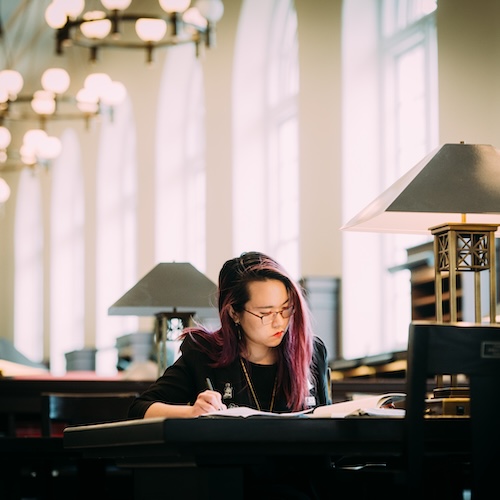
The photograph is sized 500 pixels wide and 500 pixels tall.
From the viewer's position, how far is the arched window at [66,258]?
18062 mm

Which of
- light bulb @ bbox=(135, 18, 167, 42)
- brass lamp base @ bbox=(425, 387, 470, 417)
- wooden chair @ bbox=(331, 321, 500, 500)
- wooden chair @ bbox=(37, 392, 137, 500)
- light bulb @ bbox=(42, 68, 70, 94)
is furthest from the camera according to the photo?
light bulb @ bbox=(42, 68, 70, 94)

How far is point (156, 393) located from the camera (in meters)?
3.05

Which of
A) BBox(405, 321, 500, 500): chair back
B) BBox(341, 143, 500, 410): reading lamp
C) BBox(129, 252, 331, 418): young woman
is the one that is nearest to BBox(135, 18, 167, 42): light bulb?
BBox(341, 143, 500, 410): reading lamp

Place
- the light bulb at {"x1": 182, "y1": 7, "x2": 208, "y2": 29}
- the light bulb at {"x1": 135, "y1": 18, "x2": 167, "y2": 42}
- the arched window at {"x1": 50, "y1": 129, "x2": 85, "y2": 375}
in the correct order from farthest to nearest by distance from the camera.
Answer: the arched window at {"x1": 50, "y1": 129, "x2": 85, "y2": 375} < the light bulb at {"x1": 135, "y1": 18, "x2": 167, "y2": 42} < the light bulb at {"x1": 182, "y1": 7, "x2": 208, "y2": 29}

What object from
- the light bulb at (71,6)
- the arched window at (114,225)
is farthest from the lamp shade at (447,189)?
the arched window at (114,225)

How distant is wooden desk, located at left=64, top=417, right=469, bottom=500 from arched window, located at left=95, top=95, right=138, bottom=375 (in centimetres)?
1313

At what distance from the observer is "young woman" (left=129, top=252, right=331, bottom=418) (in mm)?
3090

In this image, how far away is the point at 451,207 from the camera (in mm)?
2889

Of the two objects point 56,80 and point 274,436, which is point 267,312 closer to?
point 274,436

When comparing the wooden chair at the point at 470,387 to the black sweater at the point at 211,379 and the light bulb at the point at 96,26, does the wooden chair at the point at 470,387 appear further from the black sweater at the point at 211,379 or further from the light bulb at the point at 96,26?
the light bulb at the point at 96,26

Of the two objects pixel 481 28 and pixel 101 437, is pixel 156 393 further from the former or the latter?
pixel 481 28

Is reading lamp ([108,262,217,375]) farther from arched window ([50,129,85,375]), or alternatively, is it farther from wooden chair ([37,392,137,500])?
arched window ([50,129,85,375])

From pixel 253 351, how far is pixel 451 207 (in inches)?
26.8

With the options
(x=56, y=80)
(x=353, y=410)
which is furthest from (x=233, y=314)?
(x=56, y=80)
